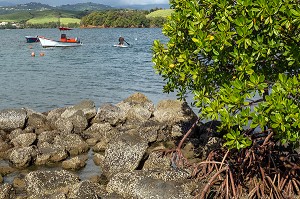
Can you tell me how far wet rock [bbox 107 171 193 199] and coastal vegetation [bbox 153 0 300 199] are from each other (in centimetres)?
79

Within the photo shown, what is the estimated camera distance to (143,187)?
43.5ft

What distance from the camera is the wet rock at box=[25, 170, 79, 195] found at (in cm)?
1438

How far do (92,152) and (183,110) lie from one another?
5587 millimetres

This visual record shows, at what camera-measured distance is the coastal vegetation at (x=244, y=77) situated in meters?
9.66

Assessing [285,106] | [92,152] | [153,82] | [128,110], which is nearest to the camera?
[285,106]

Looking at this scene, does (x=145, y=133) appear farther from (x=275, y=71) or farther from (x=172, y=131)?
(x=275, y=71)

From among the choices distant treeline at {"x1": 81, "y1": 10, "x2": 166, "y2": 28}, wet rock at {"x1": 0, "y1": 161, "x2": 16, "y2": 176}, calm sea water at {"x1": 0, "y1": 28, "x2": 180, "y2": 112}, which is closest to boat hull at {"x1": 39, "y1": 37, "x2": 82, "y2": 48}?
calm sea water at {"x1": 0, "y1": 28, "x2": 180, "y2": 112}

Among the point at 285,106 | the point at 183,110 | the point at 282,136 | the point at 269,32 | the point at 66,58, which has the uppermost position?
the point at 269,32

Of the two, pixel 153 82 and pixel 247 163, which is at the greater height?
pixel 247 163

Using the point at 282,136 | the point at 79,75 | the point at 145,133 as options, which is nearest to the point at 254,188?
the point at 282,136

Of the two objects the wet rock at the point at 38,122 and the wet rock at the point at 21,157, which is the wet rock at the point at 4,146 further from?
the wet rock at the point at 38,122

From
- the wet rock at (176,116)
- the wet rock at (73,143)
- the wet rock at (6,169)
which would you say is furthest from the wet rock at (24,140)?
the wet rock at (176,116)

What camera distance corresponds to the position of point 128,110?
958 inches

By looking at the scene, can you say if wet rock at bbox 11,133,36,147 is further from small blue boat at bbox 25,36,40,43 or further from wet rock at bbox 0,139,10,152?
small blue boat at bbox 25,36,40,43
